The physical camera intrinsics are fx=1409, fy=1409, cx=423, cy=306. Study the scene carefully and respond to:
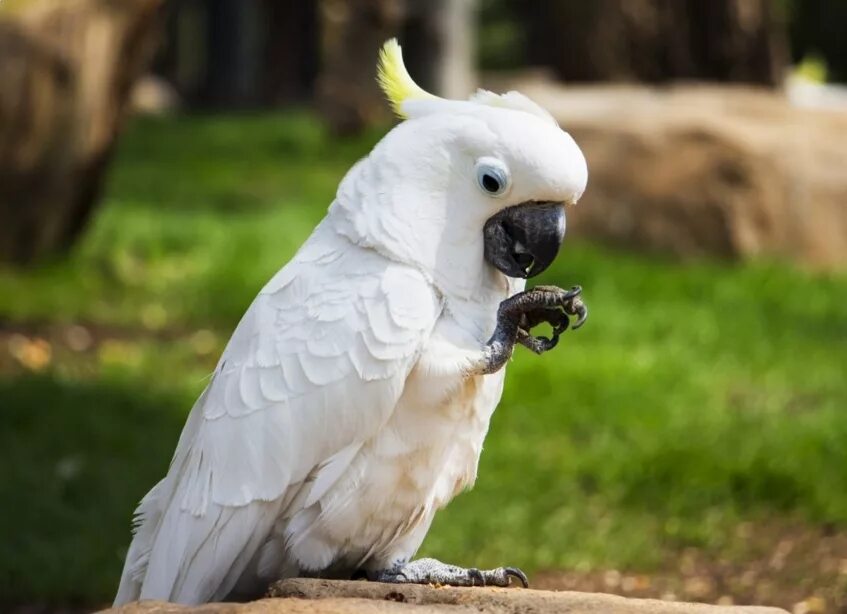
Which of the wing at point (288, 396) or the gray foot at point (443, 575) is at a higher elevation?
the wing at point (288, 396)

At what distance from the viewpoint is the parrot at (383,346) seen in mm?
2814

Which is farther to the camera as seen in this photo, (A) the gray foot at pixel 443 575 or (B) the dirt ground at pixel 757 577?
(B) the dirt ground at pixel 757 577

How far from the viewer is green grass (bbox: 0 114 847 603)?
4.86m

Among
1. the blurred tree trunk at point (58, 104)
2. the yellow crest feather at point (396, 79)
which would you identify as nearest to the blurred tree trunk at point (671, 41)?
the blurred tree trunk at point (58, 104)

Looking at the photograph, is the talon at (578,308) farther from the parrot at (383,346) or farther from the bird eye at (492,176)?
the bird eye at (492,176)

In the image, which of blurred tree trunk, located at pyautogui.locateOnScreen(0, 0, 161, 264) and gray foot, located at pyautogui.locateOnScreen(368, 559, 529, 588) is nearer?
gray foot, located at pyautogui.locateOnScreen(368, 559, 529, 588)

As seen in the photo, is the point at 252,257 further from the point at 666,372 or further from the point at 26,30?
the point at 666,372

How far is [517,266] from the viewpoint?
2.89 metres

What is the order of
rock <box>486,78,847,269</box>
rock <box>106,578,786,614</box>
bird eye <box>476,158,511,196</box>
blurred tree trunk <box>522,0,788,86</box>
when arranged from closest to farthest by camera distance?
rock <box>106,578,786,614</box> → bird eye <box>476,158,511,196</box> → rock <box>486,78,847,269</box> → blurred tree trunk <box>522,0,788,86</box>

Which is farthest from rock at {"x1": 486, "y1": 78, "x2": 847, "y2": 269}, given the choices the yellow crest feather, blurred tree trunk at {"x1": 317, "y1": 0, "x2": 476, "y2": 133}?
the yellow crest feather

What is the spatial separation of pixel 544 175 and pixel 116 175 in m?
9.31

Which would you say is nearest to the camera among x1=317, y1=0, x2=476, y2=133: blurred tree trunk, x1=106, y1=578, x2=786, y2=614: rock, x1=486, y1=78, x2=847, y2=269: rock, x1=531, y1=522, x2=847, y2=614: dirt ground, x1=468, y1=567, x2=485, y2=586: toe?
x1=106, y1=578, x2=786, y2=614: rock

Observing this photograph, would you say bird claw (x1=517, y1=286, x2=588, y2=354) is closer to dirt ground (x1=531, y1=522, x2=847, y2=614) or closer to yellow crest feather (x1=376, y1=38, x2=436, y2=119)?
yellow crest feather (x1=376, y1=38, x2=436, y2=119)

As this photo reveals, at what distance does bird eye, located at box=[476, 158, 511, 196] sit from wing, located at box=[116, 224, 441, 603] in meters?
0.23
